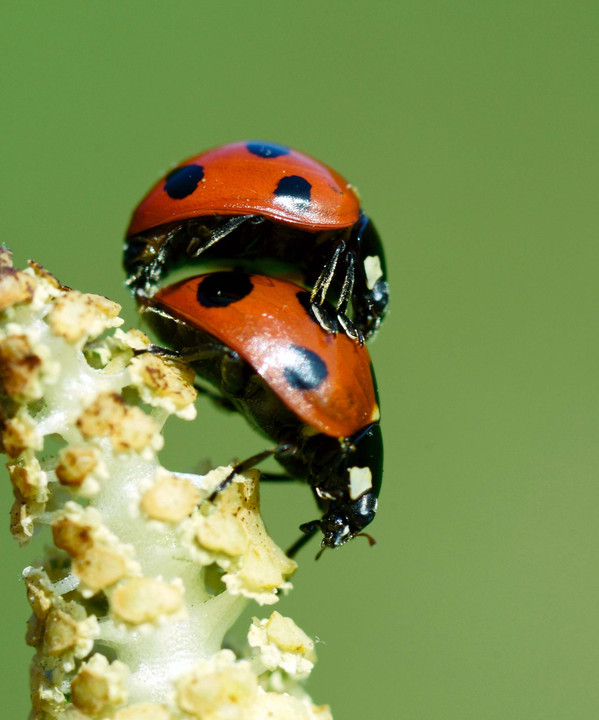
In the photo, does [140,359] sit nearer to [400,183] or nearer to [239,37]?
[400,183]

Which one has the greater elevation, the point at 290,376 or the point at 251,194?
the point at 251,194

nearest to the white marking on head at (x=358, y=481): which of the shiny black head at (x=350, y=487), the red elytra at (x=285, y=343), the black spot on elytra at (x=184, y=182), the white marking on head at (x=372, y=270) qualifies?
the shiny black head at (x=350, y=487)

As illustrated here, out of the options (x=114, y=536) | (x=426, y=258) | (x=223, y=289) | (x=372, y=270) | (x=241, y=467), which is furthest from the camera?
(x=426, y=258)

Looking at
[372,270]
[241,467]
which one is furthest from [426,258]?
[241,467]

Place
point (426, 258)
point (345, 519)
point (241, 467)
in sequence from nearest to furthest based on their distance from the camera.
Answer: point (241, 467), point (345, 519), point (426, 258)

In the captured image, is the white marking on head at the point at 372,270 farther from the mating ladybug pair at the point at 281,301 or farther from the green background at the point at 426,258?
the green background at the point at 426,258

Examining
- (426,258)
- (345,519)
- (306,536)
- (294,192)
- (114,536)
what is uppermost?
(294,192)

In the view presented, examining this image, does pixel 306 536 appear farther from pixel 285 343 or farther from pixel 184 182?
pixel 184 182
